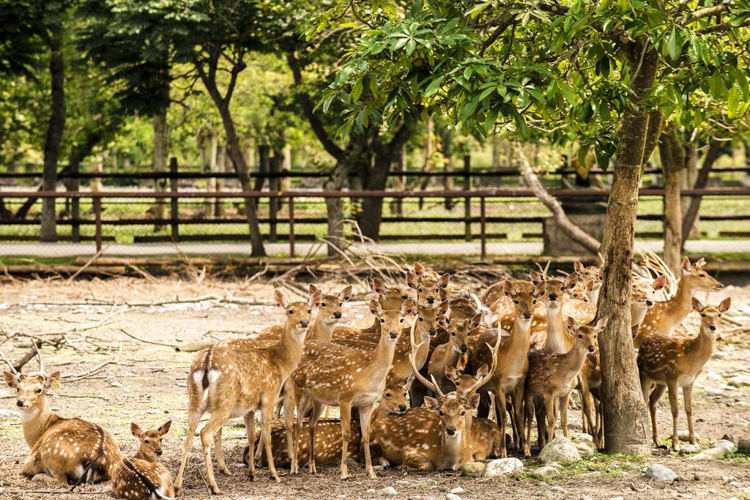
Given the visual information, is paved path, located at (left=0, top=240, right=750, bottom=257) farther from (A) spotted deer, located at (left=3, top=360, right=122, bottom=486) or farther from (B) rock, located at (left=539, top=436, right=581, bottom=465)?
(A) spotted deer, located at (left=3, top=360, right=122, bottom=486)

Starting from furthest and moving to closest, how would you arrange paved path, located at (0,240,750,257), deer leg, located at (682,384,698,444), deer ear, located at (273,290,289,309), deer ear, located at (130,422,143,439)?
paved path, located at (0,240,750,257), deer leg, located at (682,384,698,444), deer ear, located at (273,290,289,309), deer ear, located at (130,422,143,439)

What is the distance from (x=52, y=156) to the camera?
23250mm

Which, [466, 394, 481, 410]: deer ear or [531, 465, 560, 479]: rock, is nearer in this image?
[531, 465, 560, 479]: rock

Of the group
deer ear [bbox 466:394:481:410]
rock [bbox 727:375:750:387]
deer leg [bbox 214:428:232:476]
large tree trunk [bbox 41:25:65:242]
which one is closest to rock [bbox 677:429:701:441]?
deer ear [bbox 466:394:481:410]

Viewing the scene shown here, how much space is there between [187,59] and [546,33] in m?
11.1

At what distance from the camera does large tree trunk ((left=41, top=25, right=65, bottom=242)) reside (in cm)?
2266

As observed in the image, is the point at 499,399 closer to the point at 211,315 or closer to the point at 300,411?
the point at 300,411

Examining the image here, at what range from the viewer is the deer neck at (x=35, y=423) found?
7.07m

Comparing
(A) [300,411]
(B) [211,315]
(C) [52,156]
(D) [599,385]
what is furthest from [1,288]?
(D) [599,385]

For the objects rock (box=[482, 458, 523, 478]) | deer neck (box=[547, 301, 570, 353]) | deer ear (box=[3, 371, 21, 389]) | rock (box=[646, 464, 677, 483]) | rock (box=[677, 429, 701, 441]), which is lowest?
rock (box=[677, 429, 701, 441])

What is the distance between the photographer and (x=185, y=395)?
9.33 meters

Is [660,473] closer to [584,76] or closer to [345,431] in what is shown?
[345,431]

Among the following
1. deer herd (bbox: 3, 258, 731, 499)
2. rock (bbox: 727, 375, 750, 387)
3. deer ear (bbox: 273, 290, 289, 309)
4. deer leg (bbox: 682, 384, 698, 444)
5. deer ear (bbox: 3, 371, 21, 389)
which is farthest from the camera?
rock (bbox: 727, 375, 750, 387)

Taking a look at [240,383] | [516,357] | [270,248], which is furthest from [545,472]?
[270,248]
